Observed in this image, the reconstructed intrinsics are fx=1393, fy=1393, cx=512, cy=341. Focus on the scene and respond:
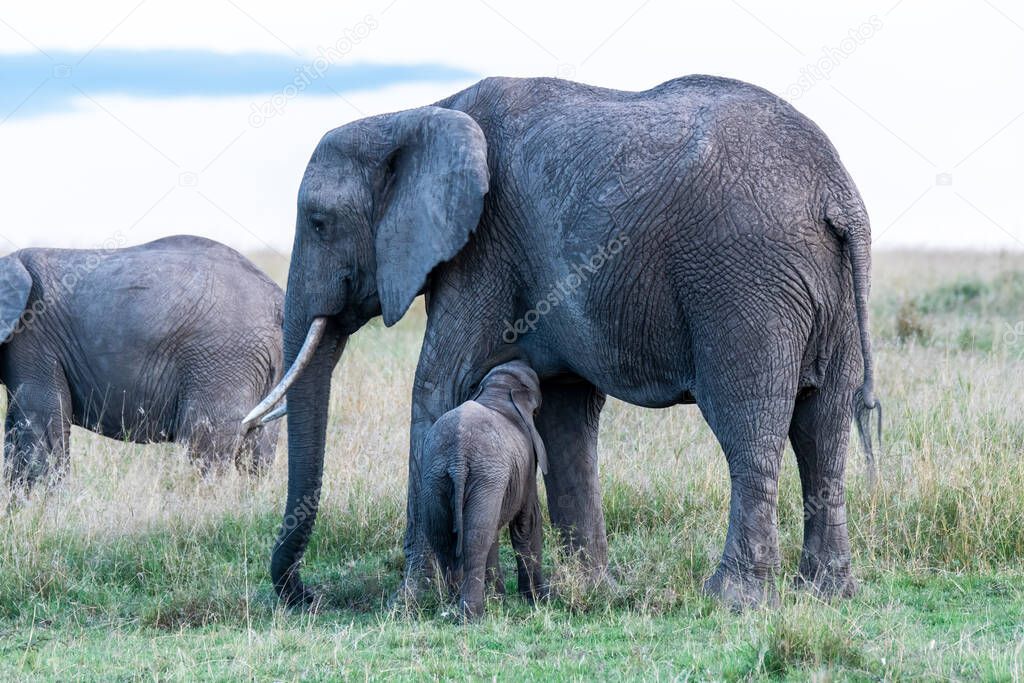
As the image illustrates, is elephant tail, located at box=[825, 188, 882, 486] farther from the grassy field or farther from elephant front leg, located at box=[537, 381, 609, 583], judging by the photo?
elephant front leg, located at box=[537, 381, 609, 583]

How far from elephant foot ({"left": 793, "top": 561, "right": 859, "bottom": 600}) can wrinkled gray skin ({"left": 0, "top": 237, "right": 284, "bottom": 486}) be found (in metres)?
4.93

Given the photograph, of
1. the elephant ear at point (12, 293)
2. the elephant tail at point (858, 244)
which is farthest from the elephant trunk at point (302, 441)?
the elephant ear at point (12, 293)

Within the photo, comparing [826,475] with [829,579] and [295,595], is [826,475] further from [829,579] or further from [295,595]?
[295,595]

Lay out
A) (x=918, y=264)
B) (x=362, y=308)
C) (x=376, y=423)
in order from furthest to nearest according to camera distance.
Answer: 1. (x=918, y=264)
2. (x=376, y=423)
3. (x=362, y=308)

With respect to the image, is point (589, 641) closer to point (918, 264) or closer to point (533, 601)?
point (533, 601)

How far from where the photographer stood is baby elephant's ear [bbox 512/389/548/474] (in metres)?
6.77

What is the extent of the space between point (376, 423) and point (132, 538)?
329 cm

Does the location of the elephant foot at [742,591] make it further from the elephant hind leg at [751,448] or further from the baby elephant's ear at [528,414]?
the baby elephant's ear at [528,414]

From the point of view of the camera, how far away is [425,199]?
22.9ft

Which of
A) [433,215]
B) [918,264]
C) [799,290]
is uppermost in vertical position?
[918,264]

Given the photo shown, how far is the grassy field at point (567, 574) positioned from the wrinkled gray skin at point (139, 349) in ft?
1.32

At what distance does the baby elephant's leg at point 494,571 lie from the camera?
6750mm

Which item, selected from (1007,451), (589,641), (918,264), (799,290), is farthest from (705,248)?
(918,264)

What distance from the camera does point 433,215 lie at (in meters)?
6.90
